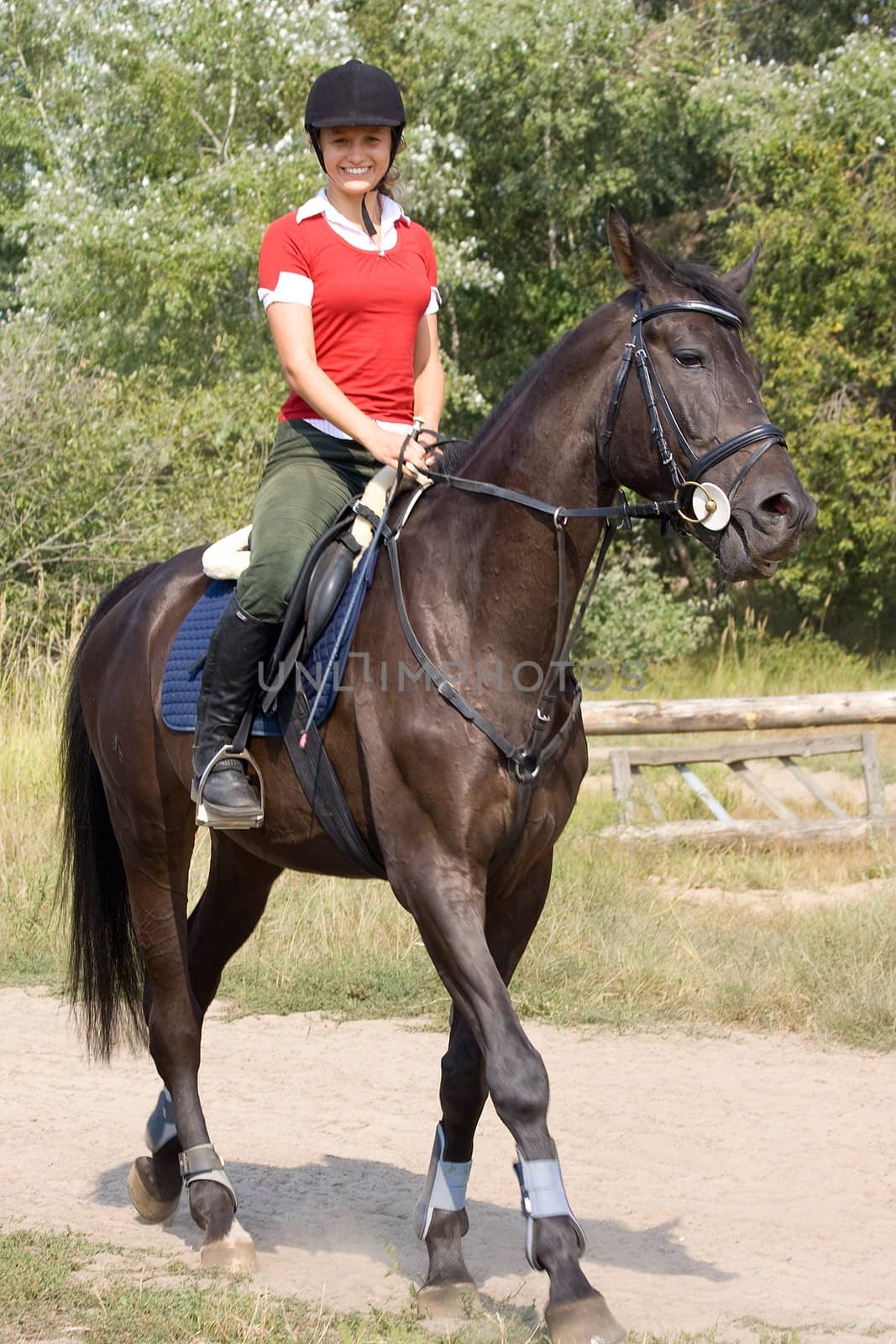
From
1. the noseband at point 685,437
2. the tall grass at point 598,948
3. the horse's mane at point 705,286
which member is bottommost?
the tall grass at point 598,948

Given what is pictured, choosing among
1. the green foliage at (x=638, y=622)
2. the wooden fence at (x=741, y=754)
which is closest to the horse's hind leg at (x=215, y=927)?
the wooden fence at (x=741, y=754)

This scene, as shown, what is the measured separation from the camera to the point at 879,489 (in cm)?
1797

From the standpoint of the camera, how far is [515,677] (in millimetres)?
3828

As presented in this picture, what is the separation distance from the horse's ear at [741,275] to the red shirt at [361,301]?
3.06 ft

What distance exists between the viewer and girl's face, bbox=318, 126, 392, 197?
4.28 meters

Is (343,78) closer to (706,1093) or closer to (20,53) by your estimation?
(706,1093)

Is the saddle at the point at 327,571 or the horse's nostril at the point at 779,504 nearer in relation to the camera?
the horse's nostril at the point at 779,504

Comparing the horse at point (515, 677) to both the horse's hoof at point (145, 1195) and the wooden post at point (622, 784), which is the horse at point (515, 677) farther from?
the wooden post at point (622, 784)

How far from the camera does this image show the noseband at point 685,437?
11.0 feet

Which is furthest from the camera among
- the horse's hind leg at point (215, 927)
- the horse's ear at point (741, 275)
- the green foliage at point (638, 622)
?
the green foliage at point (638, 622)

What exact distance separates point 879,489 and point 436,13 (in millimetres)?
8603

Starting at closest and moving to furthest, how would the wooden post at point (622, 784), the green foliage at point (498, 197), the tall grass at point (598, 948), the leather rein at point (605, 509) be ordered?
the leather rein at point (605, 509) < the tall grass at point (598, 948) < the wooden post at point (622, 784) < the green foliage at point (498, 197)

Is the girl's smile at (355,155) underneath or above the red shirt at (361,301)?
above

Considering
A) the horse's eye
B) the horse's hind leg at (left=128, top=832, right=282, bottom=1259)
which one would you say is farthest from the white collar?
the horse's hind leg at (left=128, top=832, right=282, bottom=1259)
